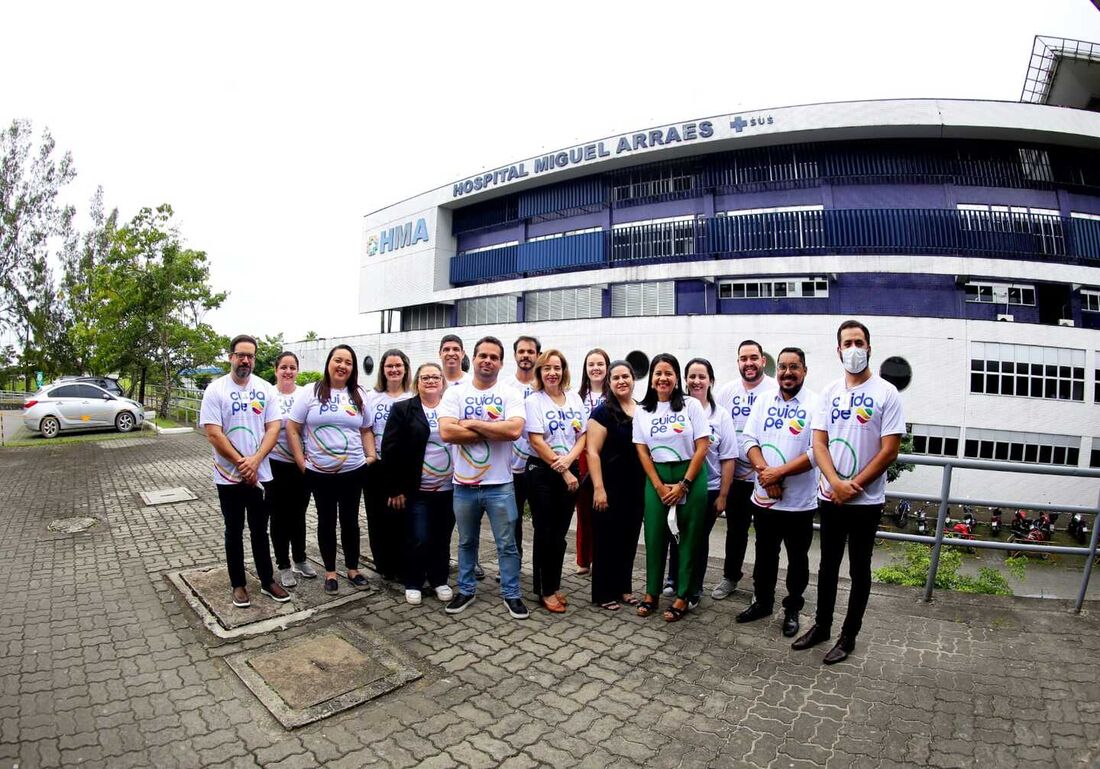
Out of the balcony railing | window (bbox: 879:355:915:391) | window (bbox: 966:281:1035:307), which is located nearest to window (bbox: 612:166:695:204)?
the balcony railing

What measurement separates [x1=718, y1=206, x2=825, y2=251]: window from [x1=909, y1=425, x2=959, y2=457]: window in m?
6.94

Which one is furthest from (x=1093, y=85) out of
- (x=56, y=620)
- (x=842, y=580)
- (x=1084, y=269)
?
(x=56, y=620)

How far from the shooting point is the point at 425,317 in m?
28.8

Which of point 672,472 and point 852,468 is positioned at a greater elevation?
point 852,468

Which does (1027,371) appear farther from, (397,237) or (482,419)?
(397,237)

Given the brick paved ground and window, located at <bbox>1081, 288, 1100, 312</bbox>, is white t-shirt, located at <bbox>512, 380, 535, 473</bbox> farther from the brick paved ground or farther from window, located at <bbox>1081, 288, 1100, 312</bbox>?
window, located at <bbox>1081, 288, 1100, 312</bbox>

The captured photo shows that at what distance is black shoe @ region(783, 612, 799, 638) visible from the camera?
12.6ft

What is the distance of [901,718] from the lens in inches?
114

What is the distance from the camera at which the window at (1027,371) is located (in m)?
17.4

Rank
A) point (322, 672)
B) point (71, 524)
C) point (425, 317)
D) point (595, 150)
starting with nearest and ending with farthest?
point (322, 672) → point (71, 524) → point (595, 150) → point (425, 317)

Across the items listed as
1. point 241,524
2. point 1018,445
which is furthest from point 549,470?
point 1018,445

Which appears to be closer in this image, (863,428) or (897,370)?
(863,428)

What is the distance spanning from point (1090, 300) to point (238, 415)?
2514 cm

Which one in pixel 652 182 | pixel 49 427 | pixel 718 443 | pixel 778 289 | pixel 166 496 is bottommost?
pixel 166 496
